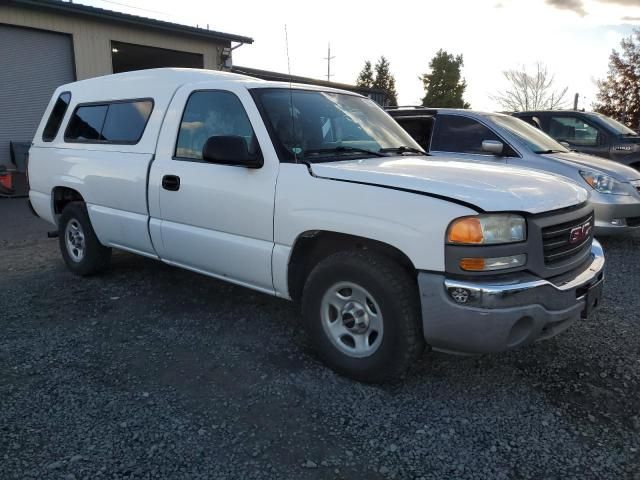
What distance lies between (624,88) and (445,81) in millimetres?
19609

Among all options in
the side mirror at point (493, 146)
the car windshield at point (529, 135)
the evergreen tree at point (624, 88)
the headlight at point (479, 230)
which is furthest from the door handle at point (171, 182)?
the evergreen tree at point (624, 88)

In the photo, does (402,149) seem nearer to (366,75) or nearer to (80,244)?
(80,244)

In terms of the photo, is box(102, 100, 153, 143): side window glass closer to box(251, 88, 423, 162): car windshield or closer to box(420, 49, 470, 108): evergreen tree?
box(251, 88, 423, 162): car windshield

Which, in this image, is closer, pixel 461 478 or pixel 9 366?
pixel 461 478

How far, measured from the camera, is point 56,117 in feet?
18.4

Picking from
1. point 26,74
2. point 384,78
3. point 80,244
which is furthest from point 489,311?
point 384,78

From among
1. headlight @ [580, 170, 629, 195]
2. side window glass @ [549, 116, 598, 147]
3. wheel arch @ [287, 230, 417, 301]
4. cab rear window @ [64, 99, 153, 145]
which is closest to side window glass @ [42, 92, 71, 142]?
cab rear window @ [64, 99, 153, 145]

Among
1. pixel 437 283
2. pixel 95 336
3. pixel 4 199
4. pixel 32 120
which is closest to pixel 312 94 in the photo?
pixel 437 283

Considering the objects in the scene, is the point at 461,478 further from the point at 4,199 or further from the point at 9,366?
the point at 4,199

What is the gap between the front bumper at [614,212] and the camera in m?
6.25

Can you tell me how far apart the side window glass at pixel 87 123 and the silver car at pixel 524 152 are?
12.4 ft

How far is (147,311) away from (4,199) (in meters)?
8.86

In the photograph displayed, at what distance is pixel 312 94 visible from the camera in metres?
4.09

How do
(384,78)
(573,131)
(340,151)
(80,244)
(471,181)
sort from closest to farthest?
(471,181), (340,151), (80,244), (573,131), (384,78)
